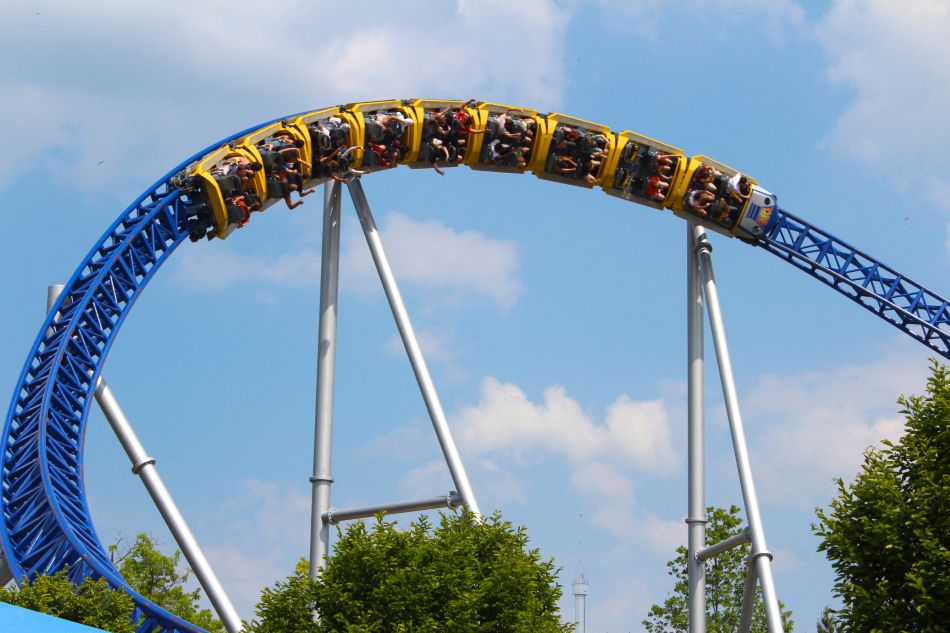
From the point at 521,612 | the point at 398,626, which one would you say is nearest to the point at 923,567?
the point at 521,612

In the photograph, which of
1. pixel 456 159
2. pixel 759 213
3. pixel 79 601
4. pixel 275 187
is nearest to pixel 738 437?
pixel 759 213

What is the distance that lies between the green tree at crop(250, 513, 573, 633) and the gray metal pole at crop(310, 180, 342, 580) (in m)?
3.49

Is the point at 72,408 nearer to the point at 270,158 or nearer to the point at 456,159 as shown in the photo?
the point at 270,158

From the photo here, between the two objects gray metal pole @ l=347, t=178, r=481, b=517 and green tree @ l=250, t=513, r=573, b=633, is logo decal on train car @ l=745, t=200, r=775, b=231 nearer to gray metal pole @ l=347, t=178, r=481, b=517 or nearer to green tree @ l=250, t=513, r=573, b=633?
gray metal pole @ l=347, t=178, r=481, b=517

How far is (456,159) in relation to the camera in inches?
834

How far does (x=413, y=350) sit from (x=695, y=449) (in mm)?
4851

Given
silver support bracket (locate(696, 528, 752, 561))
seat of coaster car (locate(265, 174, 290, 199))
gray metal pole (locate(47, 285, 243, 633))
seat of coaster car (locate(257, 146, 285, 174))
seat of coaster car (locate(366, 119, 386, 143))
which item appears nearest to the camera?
gray metal pole (locate(47, 285, 243, 633))

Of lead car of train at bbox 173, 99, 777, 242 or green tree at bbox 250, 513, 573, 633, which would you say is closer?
green tree at bbox 250, 513, 573, 633

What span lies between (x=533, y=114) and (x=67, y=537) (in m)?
9.80

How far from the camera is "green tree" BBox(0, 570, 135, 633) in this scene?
51.2ft

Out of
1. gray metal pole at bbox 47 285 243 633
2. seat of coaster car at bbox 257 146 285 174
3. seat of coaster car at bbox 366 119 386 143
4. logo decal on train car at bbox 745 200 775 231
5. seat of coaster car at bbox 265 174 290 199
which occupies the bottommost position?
gray metal pole at bbox 47 285 243 633

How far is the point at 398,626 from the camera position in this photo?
1383 centimetres

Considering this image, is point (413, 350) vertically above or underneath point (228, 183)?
underneath

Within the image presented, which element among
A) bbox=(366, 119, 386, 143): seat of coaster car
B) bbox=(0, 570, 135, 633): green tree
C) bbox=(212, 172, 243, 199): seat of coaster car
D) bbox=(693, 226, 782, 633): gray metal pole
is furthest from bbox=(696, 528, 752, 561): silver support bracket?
bbox=(212, 172, 243, 199): seat of coaster car
